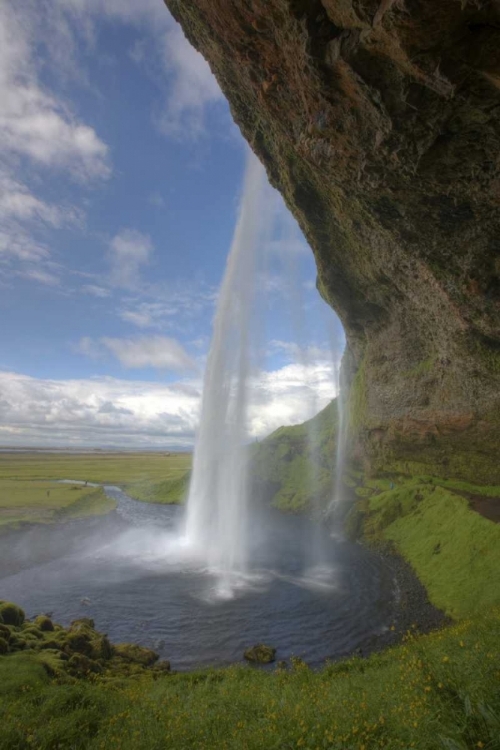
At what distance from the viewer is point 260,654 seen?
2056 centimetres

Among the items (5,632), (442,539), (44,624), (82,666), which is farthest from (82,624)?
(442,539)

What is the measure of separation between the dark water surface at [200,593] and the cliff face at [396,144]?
853 inches

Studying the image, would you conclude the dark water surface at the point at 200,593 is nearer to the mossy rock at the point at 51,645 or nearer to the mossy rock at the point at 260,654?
the mossy rock at the point at 260,654

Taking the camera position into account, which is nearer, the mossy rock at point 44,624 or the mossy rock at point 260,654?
the mossy rock at point 260,654

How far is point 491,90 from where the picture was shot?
14742 millimetres

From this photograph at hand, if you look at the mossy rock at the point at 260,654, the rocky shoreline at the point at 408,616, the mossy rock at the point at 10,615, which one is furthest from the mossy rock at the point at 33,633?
the rocky shoreline at the point at 408,616

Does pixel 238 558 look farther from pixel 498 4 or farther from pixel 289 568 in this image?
pixel 498 4

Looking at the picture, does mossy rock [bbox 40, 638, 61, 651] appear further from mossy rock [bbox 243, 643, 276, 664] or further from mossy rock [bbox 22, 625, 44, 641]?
mossy rock [bbox 243, 643, 276, 664]

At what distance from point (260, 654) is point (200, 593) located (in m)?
10.1

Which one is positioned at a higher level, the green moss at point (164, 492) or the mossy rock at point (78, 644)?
the mossy rock at point (78, 644)

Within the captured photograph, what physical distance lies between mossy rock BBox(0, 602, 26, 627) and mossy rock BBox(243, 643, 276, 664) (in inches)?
517

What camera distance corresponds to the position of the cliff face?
14000 millimetres

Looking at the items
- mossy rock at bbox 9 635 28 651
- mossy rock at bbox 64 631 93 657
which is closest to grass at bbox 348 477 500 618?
mossy rock at bbox 64 631 93 657

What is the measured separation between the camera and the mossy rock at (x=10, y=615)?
21281 mm
